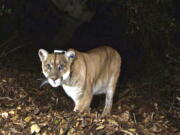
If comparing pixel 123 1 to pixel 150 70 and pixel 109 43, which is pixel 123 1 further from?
pixel 109 43

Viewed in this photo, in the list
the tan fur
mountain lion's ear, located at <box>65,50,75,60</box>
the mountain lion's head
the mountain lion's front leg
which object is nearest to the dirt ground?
the mountain lion's front leg

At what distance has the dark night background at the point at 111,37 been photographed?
8.02 m

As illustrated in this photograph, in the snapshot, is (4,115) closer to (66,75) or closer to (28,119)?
(28,119)

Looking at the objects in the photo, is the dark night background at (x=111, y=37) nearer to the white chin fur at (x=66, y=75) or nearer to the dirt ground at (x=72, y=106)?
the dirt ground at (x=72, y=106)

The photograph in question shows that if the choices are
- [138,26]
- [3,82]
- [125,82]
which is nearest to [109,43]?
[125,82]

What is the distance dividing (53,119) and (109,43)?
5.27 metres

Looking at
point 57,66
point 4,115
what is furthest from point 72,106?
point 4,115

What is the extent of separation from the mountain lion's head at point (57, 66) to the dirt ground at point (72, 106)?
454 mm

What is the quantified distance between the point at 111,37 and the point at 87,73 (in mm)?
4050

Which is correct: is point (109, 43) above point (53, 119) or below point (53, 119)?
above

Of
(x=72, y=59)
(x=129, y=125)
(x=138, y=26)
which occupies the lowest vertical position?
(x=129, y=125)

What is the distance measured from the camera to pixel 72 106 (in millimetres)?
8234

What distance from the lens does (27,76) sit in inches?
338

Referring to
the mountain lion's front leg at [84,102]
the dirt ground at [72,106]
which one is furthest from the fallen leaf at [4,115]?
the mountain lion's front leg at [84,102]
